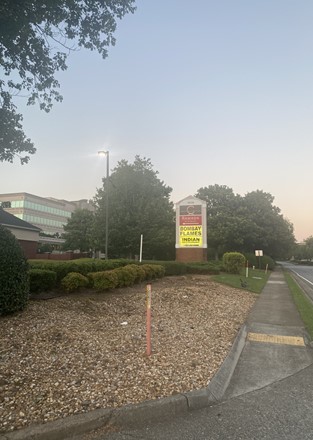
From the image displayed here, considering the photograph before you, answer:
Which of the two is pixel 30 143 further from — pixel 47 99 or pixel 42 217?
pixel 42 217

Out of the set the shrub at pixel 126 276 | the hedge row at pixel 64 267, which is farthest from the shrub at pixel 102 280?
the shrub at pixel 126 276

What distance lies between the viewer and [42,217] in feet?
296

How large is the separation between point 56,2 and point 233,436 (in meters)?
8.11

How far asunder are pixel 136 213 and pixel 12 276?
30.0m

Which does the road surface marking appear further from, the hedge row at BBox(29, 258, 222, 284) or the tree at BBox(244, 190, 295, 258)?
the tree at BBox(244, 190, 295, 258)

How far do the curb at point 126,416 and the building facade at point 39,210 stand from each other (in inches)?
3070

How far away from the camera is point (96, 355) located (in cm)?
515

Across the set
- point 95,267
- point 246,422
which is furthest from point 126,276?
point 246,422

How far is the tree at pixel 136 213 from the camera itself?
117 ft

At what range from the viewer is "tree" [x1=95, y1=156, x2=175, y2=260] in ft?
117

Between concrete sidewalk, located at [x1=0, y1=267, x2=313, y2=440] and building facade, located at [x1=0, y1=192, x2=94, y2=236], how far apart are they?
248 ft

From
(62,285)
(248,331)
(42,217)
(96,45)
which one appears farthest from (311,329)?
(42,217)

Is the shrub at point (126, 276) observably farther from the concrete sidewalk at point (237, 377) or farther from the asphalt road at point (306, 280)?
the asphalt road at point (306, 280)

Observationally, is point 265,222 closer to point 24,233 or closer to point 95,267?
point 24,233
